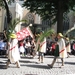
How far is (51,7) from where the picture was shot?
33344 millimetres

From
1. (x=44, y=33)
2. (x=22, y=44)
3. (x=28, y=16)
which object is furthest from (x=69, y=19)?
(x=44, y=33)

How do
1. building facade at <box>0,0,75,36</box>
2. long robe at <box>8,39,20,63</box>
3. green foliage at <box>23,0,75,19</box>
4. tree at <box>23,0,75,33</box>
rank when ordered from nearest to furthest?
long robe at <box>8,39,20,63</box> < tree at <box>23,0,75,33</box> < green foliage at <box>23,0,75,19</box> < building facade at <box>0,0,75,36</box>

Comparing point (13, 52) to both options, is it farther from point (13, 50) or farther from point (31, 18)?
point (31, 18)

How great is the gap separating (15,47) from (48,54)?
45.4 feet

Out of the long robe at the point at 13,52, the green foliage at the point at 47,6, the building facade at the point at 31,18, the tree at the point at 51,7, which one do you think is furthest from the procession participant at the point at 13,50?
the building facade at the point at 31,18

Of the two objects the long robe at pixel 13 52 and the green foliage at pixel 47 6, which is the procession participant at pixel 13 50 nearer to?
the long robe at pixel 13 52

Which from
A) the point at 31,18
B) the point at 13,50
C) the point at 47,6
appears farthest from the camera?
the point at 31,18

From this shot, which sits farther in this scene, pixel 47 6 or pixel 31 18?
pixel 31 18

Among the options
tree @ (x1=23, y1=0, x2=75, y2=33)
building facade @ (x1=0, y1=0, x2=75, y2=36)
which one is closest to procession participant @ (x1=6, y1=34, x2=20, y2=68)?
tree @ (x1=23, y1=0, x2=75, y2=33)

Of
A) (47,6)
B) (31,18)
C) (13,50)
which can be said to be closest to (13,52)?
(13,50)

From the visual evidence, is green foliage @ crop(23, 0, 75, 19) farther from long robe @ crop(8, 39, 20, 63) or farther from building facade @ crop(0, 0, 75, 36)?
building facade @ crop(0, 0, 75, 36)

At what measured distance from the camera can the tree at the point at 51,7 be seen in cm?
3080

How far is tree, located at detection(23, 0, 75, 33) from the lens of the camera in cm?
3080

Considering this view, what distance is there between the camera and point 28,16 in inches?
2414
